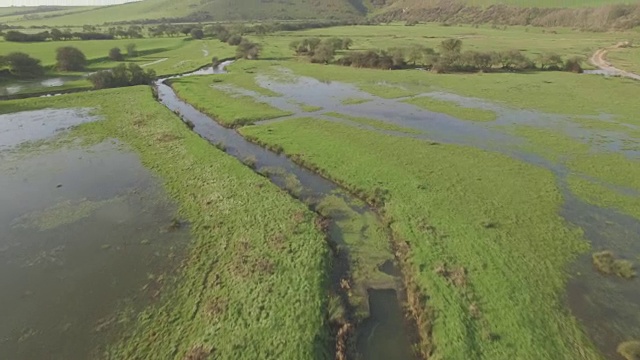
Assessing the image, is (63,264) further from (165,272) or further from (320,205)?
(320,205)

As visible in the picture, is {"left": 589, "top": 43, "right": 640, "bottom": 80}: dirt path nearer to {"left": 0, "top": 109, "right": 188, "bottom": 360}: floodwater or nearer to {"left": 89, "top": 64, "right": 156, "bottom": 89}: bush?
{"left": 0, "top": 109, "right": 188, "bottom": 360}: floodwater

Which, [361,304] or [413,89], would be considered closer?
[361,304]

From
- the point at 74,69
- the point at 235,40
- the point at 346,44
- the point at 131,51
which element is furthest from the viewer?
the point at 235,40

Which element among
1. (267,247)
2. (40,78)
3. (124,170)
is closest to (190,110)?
(124,170)

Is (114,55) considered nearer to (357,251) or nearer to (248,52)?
(248,52)

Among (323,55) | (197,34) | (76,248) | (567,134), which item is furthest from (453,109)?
(197,34)

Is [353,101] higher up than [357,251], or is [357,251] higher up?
[353,101]

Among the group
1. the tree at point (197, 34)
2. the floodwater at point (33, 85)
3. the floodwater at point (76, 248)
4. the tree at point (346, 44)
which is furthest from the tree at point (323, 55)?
the tree at point (197, 34)
